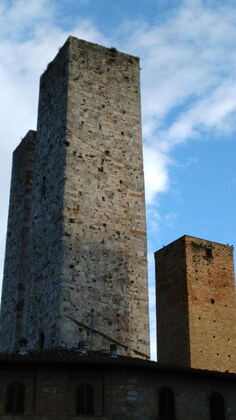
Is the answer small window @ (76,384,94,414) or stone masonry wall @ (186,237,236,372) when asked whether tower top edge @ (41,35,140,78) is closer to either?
stone masonry wall @ (186,237,236,372)

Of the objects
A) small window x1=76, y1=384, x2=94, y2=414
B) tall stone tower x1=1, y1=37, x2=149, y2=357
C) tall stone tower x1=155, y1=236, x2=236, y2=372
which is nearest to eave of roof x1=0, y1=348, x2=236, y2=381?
small window x1=76, y1=384, x2=94, y2=414

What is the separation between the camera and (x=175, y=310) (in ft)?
109

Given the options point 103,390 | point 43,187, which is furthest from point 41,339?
point 43,187

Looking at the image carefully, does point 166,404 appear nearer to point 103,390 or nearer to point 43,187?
point 103,390

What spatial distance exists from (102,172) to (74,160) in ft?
3.99

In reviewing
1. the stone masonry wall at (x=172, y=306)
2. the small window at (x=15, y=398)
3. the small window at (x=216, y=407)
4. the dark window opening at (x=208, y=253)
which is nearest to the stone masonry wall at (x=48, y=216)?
the small window at (x=15, y=398)

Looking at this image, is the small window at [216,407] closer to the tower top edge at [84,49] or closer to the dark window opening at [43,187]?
the dark window opening at [43,187]

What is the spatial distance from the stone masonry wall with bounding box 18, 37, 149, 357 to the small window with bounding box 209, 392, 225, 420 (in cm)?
468

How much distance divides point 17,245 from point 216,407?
1348cm

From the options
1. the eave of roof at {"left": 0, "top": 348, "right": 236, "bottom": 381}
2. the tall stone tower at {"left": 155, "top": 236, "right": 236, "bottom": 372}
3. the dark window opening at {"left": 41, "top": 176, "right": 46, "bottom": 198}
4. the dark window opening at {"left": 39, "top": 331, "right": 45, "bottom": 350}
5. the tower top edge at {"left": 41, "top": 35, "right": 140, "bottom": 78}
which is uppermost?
the tower top edge at {"left": 41, "top": 35, "right": 140, "bottom": 78}

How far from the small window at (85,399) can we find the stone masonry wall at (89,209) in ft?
13.3

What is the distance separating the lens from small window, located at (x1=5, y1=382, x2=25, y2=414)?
20078 mm

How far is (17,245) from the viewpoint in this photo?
32469mm

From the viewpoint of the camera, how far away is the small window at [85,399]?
20453mm
